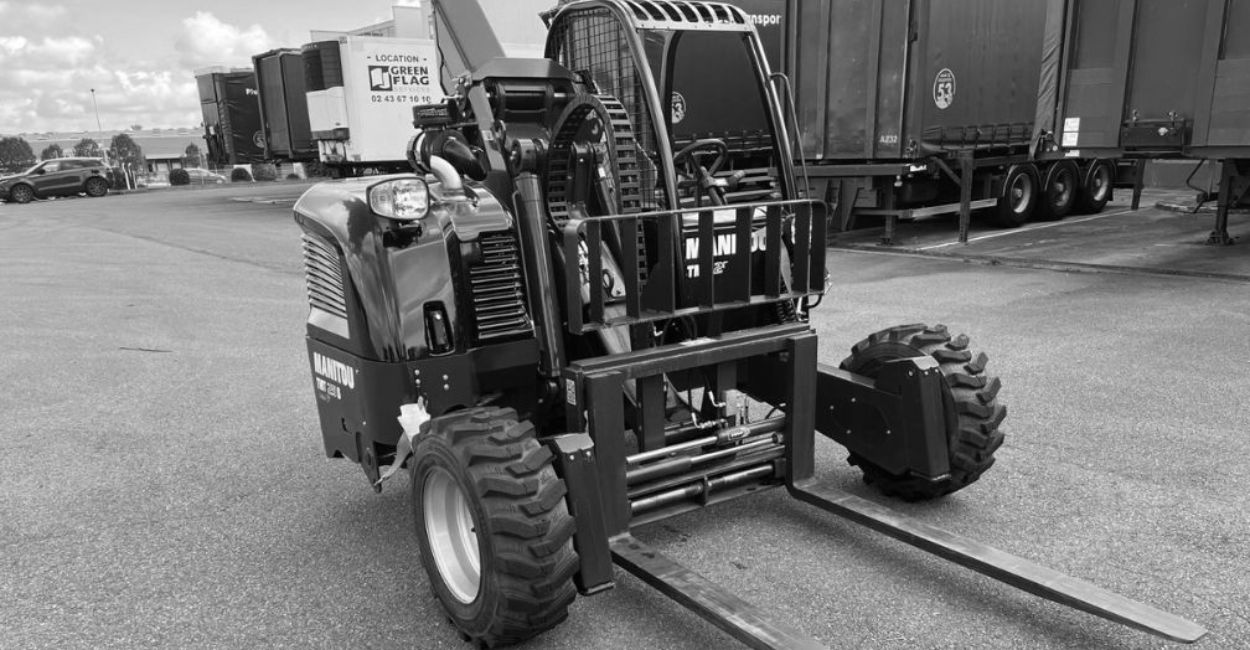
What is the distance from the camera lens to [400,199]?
11.3 feet

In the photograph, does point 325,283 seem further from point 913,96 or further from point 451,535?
point 913,96

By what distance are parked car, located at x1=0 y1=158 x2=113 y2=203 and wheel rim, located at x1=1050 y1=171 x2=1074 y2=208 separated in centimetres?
3181

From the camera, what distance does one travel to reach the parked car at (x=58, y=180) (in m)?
30.4

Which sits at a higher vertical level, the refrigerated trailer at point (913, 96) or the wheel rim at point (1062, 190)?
the refrigerated trailer at point (913, 96)

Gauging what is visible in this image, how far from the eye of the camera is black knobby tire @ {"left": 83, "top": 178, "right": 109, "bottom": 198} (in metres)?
32.1

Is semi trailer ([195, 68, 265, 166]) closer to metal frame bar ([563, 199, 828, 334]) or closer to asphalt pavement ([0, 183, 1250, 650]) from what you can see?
asphalt pavement ([0, 183, 1250, 650])

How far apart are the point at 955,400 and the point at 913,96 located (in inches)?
376

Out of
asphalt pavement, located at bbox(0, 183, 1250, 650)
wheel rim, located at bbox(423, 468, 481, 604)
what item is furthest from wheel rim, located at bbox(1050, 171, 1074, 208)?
wheel rim, located at bbox(423, 468, 481, 604)

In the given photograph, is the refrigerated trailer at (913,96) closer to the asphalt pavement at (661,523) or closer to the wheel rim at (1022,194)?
the wheel rim at (1022,194)

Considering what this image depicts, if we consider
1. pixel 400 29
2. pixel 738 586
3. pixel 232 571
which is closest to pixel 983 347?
pixel 738 586

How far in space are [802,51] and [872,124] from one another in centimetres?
156

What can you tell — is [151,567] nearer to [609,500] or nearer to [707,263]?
[609,500]

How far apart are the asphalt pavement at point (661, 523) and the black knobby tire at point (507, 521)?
0.28 meters

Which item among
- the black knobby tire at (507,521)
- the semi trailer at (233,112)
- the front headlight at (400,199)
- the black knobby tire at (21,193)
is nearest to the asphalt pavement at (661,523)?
the black knobby tire at (507,521)
